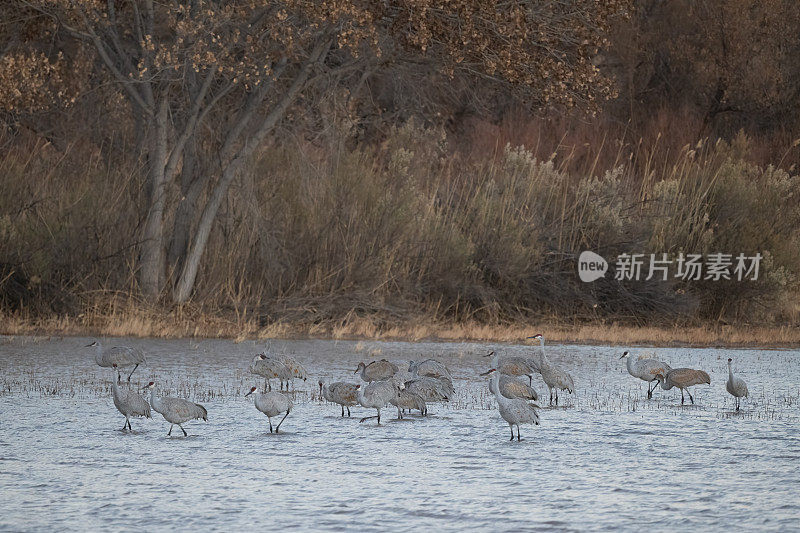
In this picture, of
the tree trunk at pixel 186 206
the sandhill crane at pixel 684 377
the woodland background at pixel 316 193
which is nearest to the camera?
the sandhill crane at pixel 684 377

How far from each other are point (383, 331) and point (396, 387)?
7.34 m

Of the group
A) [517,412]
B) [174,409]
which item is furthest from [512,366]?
[174,409]

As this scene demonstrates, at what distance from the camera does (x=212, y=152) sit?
59.0ft

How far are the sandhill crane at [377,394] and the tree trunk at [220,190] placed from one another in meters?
7.71

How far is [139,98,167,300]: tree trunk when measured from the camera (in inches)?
674

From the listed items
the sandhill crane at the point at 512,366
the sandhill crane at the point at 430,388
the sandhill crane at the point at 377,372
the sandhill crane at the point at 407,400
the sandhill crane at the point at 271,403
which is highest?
the sandhill crane at the point at 512,366

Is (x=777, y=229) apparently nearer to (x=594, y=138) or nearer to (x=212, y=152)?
(x=594, y=138)

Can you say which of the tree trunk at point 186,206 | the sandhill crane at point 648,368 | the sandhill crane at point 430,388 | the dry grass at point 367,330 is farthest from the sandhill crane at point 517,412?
the tree trunk at point 186,206

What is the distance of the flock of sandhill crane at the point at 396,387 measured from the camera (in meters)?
9.28

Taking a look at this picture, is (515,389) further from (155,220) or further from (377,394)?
(155,220)

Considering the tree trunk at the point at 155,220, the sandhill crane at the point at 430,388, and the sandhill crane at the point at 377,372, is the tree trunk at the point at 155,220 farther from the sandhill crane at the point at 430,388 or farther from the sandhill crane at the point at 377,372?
the sandhill crane at the point at 430,388

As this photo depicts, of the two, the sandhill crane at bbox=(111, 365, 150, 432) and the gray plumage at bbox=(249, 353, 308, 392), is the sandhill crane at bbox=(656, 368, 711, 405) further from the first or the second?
the sandhill crane at bbox=(111, 365, 150, 432)

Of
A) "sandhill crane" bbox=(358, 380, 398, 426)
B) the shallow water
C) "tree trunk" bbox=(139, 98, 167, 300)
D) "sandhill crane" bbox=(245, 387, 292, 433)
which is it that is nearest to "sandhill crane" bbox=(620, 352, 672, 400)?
the shallow water

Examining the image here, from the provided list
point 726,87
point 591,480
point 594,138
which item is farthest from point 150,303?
point 726,87
